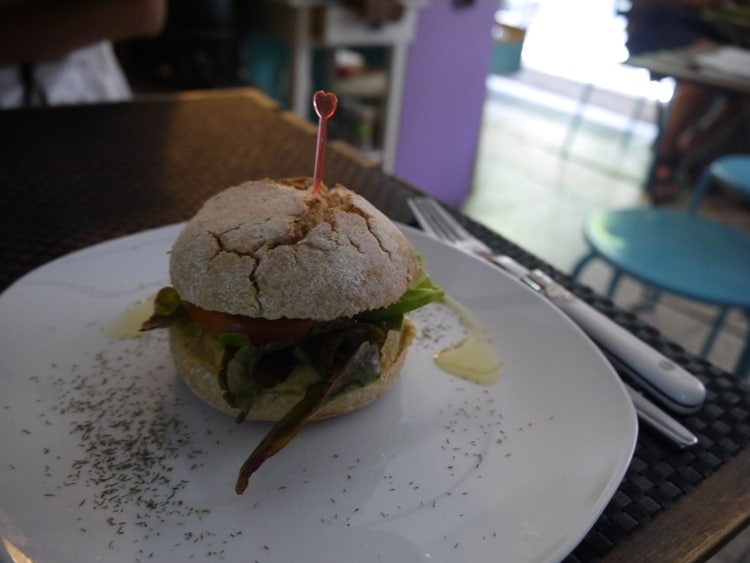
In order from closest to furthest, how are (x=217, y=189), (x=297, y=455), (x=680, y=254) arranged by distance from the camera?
(x=297, y=455) < (x=217, y=189) < (x=680, y=254)

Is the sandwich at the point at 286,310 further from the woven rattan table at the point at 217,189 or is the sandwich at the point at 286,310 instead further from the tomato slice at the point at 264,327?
the woven rattan table at the point at 217,189

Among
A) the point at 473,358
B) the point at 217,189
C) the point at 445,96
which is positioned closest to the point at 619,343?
the point at 473,358

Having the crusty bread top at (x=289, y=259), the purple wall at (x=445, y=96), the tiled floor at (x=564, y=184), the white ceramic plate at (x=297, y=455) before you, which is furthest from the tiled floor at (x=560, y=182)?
the crusty bread top at (x=289, y=259)

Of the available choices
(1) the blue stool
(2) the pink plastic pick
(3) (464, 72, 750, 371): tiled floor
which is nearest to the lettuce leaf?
(2) the pink plastic pick

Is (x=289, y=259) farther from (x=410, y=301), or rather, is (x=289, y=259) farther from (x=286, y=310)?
(x=410, y=301)

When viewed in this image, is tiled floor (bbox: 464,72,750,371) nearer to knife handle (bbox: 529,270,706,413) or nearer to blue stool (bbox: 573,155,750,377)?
blue stool (bbox: 573,155,750,377)

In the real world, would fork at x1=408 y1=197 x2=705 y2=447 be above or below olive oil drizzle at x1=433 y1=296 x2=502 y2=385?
above
